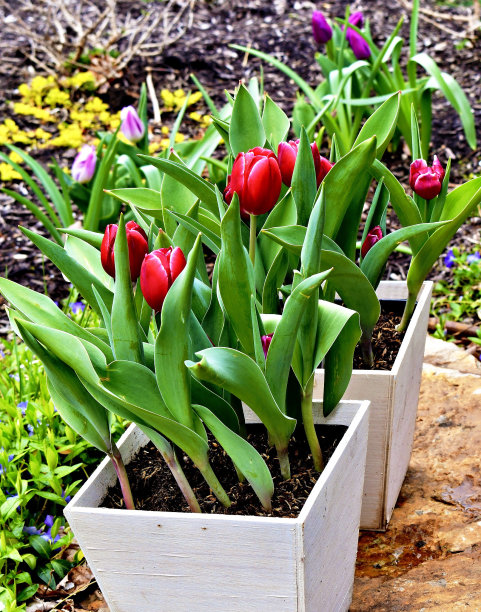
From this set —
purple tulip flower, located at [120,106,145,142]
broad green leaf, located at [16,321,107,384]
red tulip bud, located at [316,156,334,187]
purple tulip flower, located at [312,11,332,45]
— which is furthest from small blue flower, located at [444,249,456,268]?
broad green leaf, located at [16,321,107,384]

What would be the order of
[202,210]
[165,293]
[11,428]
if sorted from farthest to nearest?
[11,428] → [202,210] → [165,293]

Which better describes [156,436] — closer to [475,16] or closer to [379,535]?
Answer: [379,535]

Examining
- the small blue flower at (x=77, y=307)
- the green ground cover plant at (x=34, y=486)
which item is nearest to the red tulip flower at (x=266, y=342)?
the green ground cover plant at (x=34, y=486)

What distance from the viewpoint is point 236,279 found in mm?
1030

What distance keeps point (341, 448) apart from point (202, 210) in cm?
48

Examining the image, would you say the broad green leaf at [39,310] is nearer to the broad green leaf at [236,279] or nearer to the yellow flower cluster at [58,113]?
the broad green leaf at [236,279]

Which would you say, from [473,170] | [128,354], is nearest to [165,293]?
[128,354]

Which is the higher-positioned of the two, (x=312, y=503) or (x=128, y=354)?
(x=128, y=354)

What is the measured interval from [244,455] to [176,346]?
0.18m

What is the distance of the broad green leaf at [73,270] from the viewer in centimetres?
105

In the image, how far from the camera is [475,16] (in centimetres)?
408

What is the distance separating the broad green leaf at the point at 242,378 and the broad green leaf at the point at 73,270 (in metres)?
0.23

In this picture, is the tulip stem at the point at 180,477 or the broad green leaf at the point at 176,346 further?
the tulip stem at the point at 180,477

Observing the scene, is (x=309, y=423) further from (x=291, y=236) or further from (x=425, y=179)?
(x=425, y=179)
